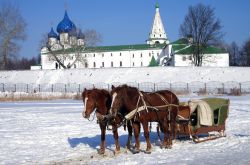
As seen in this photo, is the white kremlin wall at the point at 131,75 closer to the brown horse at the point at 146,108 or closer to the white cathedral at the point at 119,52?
the white cathedral at the point at 119,52

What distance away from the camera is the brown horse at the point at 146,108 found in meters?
11.3

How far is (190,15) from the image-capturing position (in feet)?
252

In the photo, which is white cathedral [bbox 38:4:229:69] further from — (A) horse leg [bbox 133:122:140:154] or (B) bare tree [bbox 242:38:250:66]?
(A) horse leg [bbox 133:122:140:154]

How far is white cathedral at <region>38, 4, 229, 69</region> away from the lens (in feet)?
299

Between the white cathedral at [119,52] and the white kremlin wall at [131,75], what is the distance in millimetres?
12185

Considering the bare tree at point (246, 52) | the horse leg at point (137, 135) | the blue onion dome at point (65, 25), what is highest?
the blue onion dome at point (65, 25)

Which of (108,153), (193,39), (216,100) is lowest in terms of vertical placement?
(108,153)

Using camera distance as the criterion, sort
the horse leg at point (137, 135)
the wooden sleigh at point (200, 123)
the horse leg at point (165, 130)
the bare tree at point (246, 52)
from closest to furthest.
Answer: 1. the horse leg at point (137, 135)
2. the horse leg at point (165, 130)
3. the wooden sleigh at point (200, 123)
4. the bare tree at point (246, 52)

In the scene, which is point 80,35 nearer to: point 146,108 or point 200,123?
point 200,123

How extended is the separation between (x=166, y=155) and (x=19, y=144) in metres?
4.91

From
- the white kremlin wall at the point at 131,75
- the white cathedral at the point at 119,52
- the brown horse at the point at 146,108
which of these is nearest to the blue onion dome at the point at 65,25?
the white cathedral at the point at 119,52

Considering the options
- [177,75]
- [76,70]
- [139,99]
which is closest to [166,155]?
[139,99]

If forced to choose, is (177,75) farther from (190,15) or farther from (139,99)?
(139,99)

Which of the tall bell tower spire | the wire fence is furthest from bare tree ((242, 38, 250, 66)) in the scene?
the wire fence
